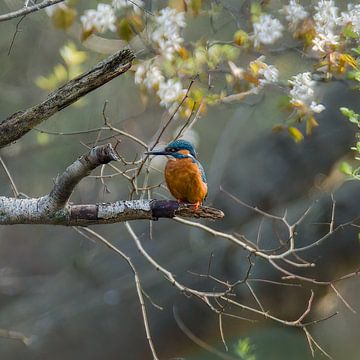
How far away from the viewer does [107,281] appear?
15.4ft

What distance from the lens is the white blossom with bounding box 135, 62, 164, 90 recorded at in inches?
145

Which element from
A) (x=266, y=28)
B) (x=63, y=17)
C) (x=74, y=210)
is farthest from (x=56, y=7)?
(x=74, y=210)

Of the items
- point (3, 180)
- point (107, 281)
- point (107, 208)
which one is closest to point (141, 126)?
point (3, 180)

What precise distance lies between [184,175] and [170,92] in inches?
34.7

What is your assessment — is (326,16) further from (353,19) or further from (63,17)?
(63,17)

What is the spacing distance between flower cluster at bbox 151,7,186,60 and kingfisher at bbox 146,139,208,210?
0.94 meters

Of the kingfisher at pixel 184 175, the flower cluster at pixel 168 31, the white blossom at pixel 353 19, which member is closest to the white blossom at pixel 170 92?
the flower cluster at pixel 168 31

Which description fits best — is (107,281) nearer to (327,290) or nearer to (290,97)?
(327,290)

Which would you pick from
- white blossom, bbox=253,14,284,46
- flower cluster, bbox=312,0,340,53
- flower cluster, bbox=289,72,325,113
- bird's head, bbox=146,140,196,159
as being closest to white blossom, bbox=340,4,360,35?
flower cluster, bbox=312,0,340,53

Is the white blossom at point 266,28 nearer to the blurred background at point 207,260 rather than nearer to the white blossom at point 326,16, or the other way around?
the white blossom at point 326,16

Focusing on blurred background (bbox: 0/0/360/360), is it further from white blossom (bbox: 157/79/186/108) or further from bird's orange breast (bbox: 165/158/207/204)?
bird's orange breast (bbox: 165/158/207/204)

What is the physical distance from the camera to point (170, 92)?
3582 mm

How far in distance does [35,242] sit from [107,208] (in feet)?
17.2

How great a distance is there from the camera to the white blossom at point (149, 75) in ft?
12.1
